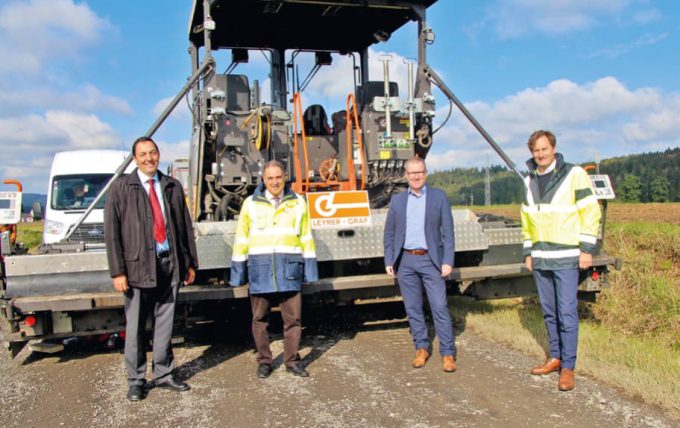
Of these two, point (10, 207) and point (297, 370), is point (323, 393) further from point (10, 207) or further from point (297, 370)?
point (10, 207)

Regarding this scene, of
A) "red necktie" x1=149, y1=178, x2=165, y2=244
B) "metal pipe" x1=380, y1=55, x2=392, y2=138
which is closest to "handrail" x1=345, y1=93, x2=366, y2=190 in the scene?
"metal pipe" x1=380, y1=55, x2=392, y2=138

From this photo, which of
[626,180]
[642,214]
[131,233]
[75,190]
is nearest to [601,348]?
[131,233]

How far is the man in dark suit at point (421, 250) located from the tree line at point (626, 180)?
1609 inches

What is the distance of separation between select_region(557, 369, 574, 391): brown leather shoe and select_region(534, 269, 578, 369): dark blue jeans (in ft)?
0.13

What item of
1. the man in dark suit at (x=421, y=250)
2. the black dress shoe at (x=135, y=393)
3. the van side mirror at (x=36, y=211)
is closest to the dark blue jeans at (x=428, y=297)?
the man in dark suit at (x=421, y=250)

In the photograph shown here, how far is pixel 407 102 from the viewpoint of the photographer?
7.14 metres

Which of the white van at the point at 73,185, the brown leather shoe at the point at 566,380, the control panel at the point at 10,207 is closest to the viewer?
the brown leather shoe at the point at 566,380

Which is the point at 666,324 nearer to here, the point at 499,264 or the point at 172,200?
the point at 499,264

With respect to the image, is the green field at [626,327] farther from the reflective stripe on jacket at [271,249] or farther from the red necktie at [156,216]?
the red necktie at [156,216]

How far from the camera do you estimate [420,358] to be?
5.10 meters

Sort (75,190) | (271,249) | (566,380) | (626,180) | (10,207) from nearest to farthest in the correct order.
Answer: (566,380)
(271,249)
(10,207)
(75,190)
(626,180)

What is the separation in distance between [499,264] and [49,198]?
8633mm

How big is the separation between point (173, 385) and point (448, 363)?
Result: 2.19 metres

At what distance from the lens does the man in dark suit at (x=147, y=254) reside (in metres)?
4.44
